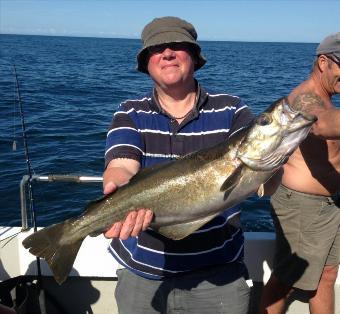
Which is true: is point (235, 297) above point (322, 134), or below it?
below

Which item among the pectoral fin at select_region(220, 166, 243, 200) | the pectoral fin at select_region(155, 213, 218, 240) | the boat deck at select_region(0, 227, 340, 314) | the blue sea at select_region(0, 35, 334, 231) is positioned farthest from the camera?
the blue sea at select_region(0, 35, 334, 231)

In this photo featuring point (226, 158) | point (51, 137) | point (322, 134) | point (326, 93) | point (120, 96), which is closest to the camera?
point (226, 158)

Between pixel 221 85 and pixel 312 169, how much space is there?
25112 mm

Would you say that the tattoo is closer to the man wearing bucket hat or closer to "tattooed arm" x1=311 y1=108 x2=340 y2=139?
"tattooed arm" x1=311 y1=108 x2=340 y2=139

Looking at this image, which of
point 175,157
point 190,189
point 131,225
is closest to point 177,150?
point 175,157

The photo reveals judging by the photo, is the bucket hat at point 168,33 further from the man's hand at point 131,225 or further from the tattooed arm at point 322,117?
the man's hand at point 131,225

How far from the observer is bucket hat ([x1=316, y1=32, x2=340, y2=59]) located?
3.81 metres

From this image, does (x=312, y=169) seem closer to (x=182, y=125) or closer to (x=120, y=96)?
(x=182, y=125)

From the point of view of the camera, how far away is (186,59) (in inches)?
131

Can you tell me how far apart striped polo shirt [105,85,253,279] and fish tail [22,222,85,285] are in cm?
47

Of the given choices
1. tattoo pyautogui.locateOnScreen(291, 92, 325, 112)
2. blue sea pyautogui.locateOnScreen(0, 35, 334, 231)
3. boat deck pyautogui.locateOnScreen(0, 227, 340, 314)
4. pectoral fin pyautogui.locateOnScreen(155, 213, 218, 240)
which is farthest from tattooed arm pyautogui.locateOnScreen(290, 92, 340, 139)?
blue sea pyautogui.locateOnScreen(0, 35, 334, 231)

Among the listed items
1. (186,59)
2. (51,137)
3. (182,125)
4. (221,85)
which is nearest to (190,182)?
(182,125)

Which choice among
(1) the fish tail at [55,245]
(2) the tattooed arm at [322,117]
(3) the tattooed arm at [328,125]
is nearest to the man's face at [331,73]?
(2) the tattooed arm at [322,117]

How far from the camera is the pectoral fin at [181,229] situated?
3006 millimetres
